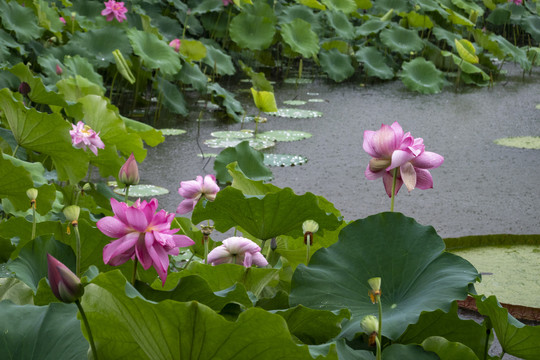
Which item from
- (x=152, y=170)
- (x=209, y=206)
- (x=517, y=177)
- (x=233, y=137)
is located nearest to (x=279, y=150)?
(x=233, y=137)

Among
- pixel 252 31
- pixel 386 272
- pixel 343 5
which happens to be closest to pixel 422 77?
pixel 252 31

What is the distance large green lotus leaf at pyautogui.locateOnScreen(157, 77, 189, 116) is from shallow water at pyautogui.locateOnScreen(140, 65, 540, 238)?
3.2 inches

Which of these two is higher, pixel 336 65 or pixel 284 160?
pixel 284 160

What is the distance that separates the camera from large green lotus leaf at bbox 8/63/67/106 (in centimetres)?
211

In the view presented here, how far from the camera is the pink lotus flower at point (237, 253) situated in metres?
1.05

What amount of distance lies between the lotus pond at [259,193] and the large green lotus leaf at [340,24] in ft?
0.07

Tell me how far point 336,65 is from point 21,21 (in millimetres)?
2526

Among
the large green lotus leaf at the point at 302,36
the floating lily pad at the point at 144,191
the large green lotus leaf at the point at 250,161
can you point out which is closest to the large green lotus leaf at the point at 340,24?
the large green lotus leaf at the point at 302,36

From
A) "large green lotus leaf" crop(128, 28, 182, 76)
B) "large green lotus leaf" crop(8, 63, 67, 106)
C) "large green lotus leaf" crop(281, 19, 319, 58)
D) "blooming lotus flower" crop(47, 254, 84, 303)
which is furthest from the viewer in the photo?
"large green lotus leaf" crop(281, 19, 319, 58)

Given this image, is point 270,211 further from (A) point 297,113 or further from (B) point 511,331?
(A) point 297,113

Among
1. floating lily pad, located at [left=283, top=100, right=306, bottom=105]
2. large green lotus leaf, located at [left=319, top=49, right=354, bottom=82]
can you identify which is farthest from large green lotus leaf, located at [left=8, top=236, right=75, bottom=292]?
large green lotus leaf, located at [left=319, top=49, right=354, bottom=82]

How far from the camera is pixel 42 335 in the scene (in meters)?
0.65

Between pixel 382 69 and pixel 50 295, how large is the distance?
4780 millimetres

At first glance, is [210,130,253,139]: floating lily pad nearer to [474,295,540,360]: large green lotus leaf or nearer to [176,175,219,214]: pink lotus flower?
[176,175,219,214]: pink lotus flower
